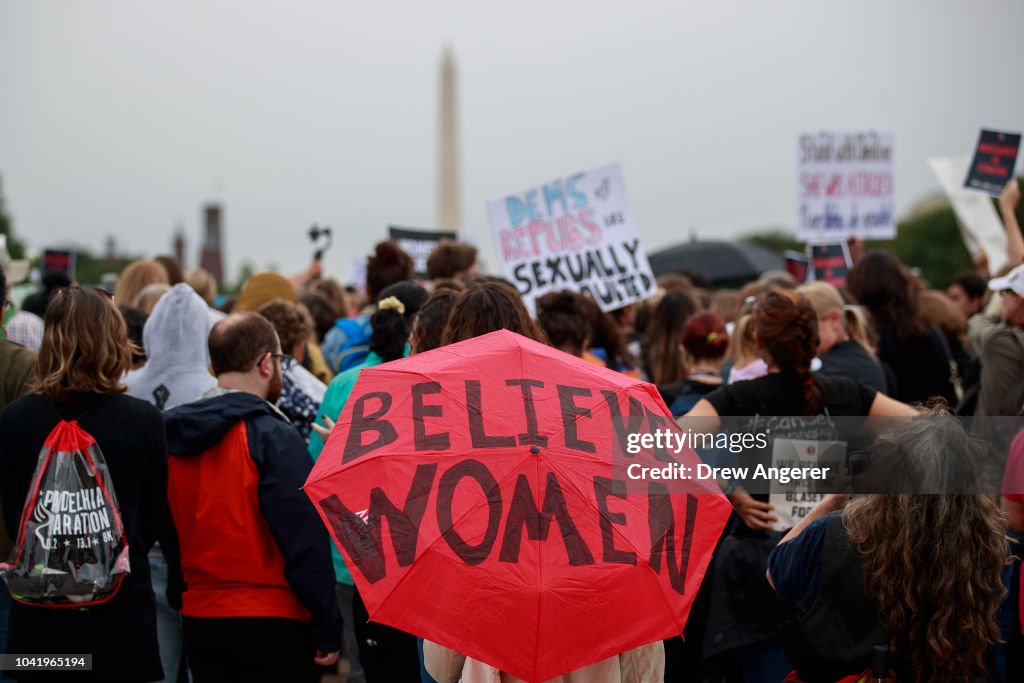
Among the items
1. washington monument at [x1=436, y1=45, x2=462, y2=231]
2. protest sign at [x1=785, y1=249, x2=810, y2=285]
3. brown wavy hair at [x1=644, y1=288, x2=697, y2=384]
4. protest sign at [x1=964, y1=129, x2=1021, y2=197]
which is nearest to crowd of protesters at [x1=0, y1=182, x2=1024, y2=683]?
brown wavy hair at [x1=644, y1=288, x2=697, y2=384]

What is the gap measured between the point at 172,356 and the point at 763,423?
2658 mm

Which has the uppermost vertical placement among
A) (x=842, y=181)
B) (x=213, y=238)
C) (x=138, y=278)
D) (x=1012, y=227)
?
(x=842, y=181)

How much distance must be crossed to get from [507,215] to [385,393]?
5.28m

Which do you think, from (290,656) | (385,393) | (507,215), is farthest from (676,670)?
(507,215)

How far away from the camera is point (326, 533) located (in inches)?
159

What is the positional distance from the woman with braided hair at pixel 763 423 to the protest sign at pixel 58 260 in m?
7.24

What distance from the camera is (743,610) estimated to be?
424cm

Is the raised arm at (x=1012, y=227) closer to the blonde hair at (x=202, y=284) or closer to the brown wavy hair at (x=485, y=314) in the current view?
the brown wavy hair at (x=485, y=314)

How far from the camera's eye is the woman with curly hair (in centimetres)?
284

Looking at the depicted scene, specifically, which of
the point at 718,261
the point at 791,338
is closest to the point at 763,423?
the point at 791,338

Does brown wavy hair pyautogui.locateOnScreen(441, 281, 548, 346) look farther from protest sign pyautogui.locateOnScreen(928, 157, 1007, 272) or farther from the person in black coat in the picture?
protest sign pyautogui.locateOnScreen(928, 157, 1007, 272)

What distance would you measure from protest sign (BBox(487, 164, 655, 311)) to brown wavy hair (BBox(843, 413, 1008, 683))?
457cm

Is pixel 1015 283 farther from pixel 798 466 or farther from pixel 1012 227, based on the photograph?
pixel 1012 227

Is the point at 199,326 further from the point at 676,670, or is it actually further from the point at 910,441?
the point at 910,441
